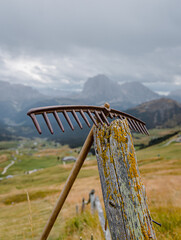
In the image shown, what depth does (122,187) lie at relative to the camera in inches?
72.1

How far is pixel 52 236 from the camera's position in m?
5.21

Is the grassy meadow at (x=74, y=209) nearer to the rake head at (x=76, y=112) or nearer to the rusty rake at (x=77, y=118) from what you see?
the rusty rake at (x=77, y=118)

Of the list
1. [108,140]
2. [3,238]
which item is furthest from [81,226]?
[108,140]

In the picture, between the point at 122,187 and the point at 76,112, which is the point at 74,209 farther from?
the point at 76,112

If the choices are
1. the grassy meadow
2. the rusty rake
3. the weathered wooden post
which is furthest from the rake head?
the grassy meadow

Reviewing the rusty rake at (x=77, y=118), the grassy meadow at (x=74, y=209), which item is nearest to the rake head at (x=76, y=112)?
the rusty rake at (x=77, y=118)

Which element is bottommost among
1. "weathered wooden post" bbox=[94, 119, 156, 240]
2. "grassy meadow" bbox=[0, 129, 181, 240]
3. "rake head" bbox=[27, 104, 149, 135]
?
"grassy meadow" bbox=[0, 129, 181, 240]

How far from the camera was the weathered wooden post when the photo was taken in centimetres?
179

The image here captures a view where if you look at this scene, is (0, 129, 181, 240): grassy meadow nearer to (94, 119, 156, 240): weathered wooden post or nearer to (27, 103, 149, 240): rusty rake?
(27, 103, 149, 240): rusty rake

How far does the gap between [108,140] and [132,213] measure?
86cm

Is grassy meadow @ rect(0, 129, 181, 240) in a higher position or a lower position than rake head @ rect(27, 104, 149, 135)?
lower

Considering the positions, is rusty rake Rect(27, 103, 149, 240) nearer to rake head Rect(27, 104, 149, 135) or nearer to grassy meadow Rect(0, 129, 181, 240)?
rake head Rect(27, 104, 149, 135)

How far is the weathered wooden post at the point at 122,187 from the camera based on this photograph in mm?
1789

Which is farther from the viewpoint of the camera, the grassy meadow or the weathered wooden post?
the grassy meadow
